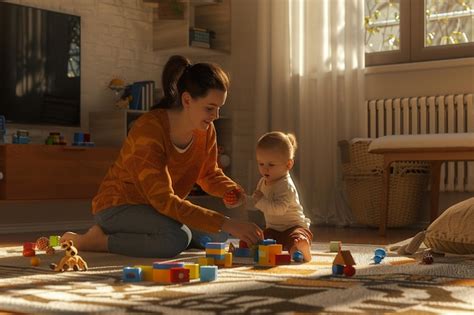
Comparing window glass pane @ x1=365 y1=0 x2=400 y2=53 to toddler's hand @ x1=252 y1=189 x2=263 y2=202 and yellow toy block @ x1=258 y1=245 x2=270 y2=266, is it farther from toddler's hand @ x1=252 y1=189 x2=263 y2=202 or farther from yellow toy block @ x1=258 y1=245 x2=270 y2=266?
yellow toy block @ x1=258 y1=245 x2=270 y2=266

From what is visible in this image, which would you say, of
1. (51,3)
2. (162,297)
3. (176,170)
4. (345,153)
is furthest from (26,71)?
(162,297)

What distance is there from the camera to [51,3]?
4469mm

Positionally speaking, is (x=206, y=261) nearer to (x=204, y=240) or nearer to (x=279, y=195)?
(x=279, y=195)

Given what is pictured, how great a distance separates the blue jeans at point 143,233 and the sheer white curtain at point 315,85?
2257mm

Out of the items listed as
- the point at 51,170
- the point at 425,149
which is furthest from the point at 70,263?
the point at 51,170

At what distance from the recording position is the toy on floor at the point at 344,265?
183cm

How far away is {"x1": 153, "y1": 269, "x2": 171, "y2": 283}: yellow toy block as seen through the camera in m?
1.70

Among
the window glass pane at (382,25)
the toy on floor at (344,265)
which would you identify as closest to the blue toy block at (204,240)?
the toy on floor at (344,265)

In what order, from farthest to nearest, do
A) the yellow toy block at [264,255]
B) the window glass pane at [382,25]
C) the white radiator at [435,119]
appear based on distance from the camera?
the window glass pane at [382,25] → the white radiator at [435,119] → the yellow toy block at [264,255]

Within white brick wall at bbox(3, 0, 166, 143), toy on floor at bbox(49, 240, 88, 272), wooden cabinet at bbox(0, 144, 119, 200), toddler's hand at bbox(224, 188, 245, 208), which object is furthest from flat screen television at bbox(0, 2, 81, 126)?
toy on floor at bbox(49, 240, 88, 272)

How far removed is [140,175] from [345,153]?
7.62 ft

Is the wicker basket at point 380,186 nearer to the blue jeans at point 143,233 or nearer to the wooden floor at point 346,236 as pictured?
the wooden floor at point 346,236

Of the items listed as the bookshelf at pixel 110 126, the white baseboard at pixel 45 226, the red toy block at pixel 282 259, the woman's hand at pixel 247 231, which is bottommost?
the white baseboard at pixel 45 226

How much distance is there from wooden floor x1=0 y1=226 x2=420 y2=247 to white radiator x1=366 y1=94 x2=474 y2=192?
1.24ft
